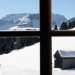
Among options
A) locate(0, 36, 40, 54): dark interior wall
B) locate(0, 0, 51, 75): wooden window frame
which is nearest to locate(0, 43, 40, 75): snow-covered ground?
locate(0, 36, 40, 54): dark interior wall

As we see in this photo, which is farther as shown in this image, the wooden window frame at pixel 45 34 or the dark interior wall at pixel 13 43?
the dark interior wall at pixel 13 43

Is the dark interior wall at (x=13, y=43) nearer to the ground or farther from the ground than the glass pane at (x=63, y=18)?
nearer to the ground

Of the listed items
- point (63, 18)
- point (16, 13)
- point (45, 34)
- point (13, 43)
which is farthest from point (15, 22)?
point (45, 34)

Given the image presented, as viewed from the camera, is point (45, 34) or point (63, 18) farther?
point (63, 18)

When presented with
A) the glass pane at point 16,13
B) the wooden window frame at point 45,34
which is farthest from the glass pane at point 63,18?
the wooden window frame at point 45,34

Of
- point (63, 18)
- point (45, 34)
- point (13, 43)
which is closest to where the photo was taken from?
point (45, 34)

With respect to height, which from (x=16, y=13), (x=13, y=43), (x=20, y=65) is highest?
(x=16, y=13)

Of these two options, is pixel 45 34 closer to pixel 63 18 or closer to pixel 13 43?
pixel 13 43

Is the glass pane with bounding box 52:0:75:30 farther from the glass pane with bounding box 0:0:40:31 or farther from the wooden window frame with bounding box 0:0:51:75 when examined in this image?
the wooden window frame with bounding box 0:0:51:75

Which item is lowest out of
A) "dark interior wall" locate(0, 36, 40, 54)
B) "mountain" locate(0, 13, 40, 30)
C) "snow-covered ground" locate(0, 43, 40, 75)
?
"snow-covered ground" locate(0, 43, 40, 75)

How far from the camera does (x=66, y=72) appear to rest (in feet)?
2.59

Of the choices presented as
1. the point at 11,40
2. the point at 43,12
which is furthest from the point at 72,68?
the point at 43,12

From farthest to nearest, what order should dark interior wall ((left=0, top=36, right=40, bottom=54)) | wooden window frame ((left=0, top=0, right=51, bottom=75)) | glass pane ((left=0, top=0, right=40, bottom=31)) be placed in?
glass pane ((left=0, top=0, right=40, bottom=31)), dark interior wall ((left=0, top=36, right=40, bottom=54)), wooden window frame ((left=0, top=0, right=51, bottom=75))

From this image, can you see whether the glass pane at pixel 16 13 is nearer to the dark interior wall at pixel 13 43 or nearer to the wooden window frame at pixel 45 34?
the dark interior wall at pixel 13 43
